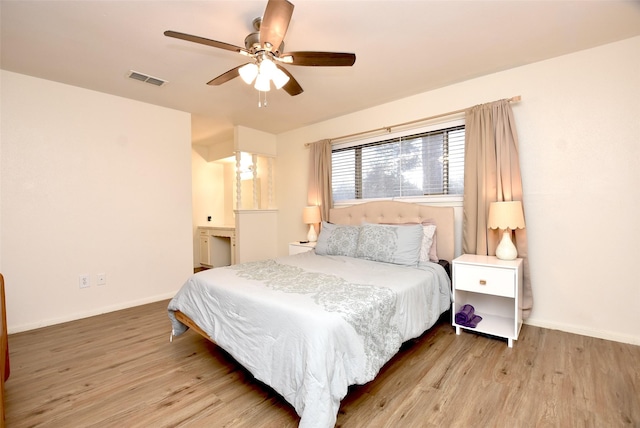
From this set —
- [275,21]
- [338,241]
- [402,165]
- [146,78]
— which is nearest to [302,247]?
[338,241]

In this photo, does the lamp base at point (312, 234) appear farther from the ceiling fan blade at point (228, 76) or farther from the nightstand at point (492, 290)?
the ceiling fan blade at point (228, 76)

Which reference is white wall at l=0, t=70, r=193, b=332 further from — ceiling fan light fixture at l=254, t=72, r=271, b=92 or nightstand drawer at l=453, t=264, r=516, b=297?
nightstand drawer at l=453, t=264, r=516, b=297

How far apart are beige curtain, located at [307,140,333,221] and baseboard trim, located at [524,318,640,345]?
2669mm

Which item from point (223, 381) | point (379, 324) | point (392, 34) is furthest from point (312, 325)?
point (392, 34)

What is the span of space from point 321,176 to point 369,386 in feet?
9.72

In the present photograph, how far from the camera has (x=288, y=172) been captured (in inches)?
194

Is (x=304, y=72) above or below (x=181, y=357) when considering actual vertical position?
above

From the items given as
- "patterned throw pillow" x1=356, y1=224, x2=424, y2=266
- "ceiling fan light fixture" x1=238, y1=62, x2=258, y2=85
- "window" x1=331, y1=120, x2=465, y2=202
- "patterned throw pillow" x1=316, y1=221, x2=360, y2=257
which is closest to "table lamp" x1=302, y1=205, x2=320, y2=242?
"window" x1=331, y1=120, x2=465, y2=202

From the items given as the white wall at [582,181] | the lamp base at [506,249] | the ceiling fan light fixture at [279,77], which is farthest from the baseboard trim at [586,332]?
the ceiling fan light fixture at [279,77]

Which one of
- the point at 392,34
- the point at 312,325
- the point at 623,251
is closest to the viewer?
the point at 312,325

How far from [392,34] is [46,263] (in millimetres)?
3994

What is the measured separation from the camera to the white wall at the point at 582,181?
2.36 m

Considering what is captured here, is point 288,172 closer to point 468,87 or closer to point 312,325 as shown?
point 468,87

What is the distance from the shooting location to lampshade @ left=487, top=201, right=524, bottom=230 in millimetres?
2484
